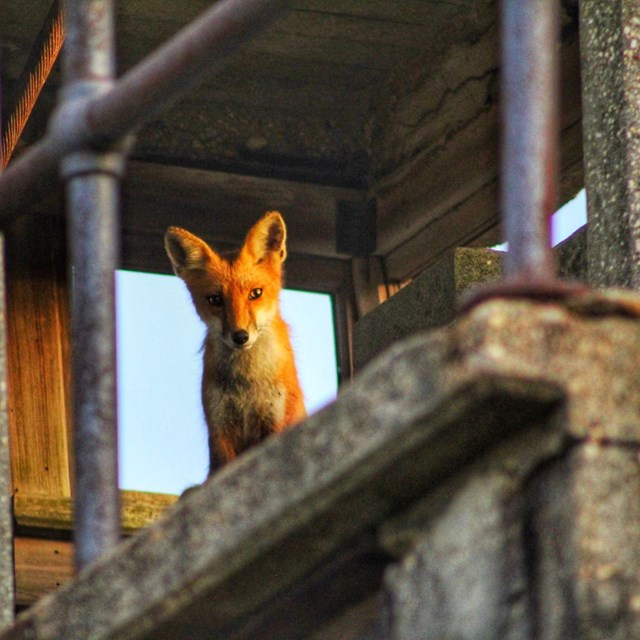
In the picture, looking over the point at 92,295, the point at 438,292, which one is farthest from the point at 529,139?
the point at 438,292

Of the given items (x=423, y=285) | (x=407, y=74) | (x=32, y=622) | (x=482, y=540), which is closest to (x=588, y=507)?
(x=482, y=540)

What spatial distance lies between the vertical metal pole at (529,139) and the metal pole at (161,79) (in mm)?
765

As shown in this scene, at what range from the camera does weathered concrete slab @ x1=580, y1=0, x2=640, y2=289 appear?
456cm

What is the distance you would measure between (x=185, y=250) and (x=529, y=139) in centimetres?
476

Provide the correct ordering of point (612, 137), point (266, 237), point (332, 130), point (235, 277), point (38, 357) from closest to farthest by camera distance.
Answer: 1. point (612, 137)
2. point (235, 277)
3. point (266, 237)
4. point (38, 357)
5. point (332, 130)

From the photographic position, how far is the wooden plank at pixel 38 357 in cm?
750

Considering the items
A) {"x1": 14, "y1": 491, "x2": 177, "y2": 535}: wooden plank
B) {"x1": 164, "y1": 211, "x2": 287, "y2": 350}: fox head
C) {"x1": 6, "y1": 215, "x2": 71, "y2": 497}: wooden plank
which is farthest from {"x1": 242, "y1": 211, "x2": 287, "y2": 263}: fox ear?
{"x1": 14, "y1": 491, "x2": 177, "y2": 535}: wooden plank

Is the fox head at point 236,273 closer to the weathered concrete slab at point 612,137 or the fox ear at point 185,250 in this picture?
the fox ear at point 185,250

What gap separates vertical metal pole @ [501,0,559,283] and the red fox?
13.4 ft

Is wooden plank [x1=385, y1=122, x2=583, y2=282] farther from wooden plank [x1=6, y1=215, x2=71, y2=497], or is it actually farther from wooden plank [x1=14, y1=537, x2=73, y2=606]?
→ wooden plank [x1=14, y1=537, x2=73, y2=606]

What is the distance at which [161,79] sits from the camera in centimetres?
357

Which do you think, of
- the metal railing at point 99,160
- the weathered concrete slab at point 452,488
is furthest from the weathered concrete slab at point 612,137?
the weathered concrete slab at point 452,488

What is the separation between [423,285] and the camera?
6422 mm

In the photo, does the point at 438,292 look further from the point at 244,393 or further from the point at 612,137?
the point at 612,137
